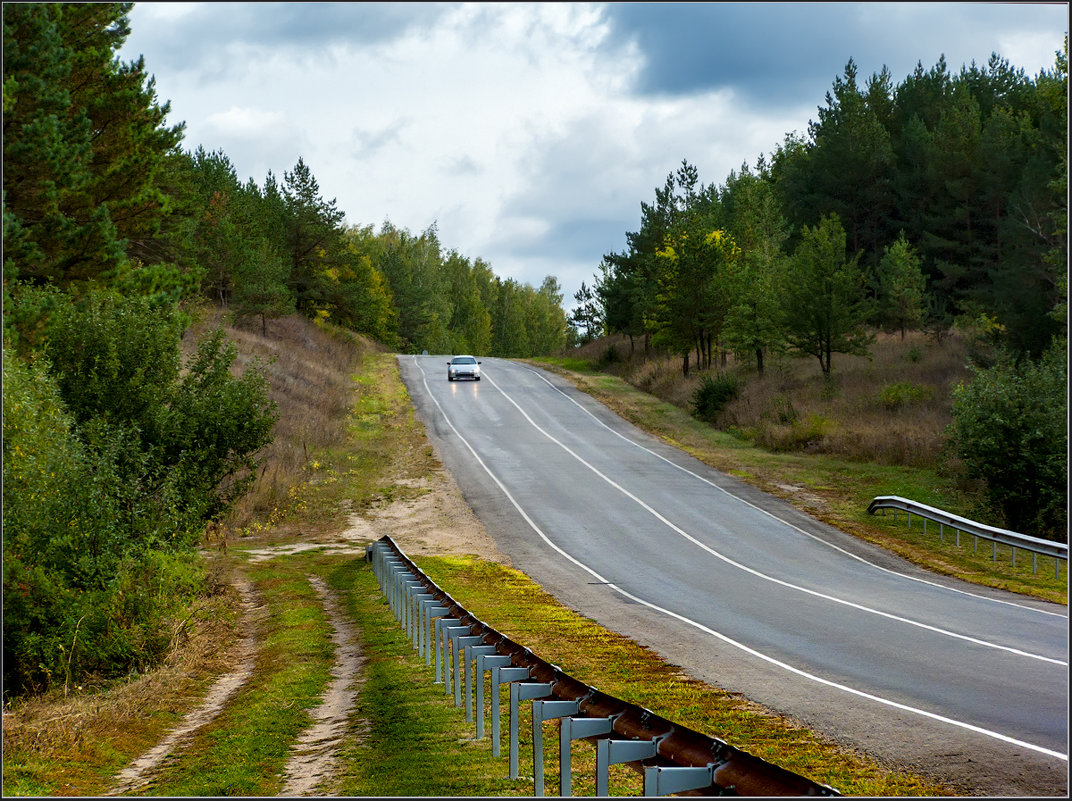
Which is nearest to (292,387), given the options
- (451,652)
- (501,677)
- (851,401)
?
(851,401)

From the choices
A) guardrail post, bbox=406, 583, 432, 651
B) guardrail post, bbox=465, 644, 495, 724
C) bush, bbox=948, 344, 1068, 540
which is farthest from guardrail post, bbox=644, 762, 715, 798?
bush, bbox=948, 344, 1068, 540

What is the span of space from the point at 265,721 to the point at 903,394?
118 feet

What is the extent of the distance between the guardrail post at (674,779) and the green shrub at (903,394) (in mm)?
38035

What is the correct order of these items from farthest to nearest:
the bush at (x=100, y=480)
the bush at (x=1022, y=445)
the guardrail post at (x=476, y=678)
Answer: the bush at (x=1022, y=445) → the bush at (x=100, y=480) → the guardrail post at (x=476, y=678)

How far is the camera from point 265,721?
1106 cm

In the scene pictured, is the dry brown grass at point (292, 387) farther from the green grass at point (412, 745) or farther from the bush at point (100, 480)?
the green grass at point (412, 745)

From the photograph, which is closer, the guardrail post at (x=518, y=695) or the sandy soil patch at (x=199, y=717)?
the guardrail post at (x=518, y=695)

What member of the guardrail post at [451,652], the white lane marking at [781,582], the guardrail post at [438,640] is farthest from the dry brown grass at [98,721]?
the white lane marking at [781,582]

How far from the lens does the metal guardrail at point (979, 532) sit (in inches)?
856

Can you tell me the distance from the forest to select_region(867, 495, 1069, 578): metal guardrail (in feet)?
7.21

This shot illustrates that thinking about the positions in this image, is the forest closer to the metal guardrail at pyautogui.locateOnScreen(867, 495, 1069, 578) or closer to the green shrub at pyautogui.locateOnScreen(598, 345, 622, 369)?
the metal guardrail at pyautogui.locateOnScreen(867, 495, 1069, 578)

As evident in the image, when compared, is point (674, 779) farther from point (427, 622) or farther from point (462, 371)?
point (462, 371)

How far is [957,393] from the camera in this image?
27734mm

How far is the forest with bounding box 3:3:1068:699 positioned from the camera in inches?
595
